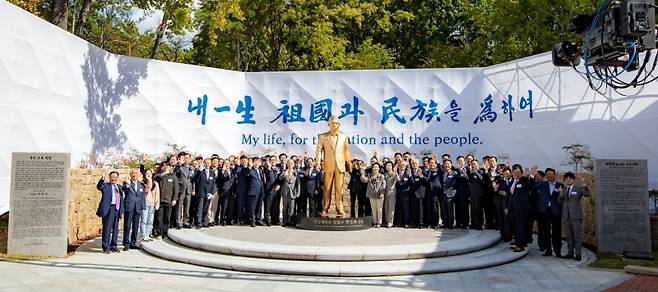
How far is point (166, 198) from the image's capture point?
30.0 ft

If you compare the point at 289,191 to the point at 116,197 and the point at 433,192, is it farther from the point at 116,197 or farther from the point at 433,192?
the point at 116,197

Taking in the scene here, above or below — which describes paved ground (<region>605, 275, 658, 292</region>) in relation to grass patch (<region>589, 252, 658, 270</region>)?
below

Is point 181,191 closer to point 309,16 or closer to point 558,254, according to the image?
point 558,254

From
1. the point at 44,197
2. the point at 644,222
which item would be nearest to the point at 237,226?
the point at 44,197

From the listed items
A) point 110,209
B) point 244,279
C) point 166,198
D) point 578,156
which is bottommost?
point 244,279

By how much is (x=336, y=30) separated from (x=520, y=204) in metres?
18.2

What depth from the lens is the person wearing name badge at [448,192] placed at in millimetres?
10062

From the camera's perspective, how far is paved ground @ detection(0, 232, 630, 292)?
6016 mm

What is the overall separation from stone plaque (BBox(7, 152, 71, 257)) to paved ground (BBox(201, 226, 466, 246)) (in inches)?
94.9

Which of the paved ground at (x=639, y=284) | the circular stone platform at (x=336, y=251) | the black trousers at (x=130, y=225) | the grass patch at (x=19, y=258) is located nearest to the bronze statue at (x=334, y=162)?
the circular stone platform at (x=336, y=251)

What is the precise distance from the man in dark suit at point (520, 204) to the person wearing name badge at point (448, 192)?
151cm

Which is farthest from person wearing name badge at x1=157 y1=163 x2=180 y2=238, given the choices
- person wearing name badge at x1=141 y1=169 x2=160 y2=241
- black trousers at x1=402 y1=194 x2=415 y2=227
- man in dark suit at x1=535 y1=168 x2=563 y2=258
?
man in dark suit at x1=535 y1=168 x2=563 y2=258

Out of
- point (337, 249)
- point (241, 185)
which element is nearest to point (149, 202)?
point (241, 185)

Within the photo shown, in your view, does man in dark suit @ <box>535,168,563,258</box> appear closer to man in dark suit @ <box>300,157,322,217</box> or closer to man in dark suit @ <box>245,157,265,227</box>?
man in dark suit @ <box>300,157,322,217</box>
